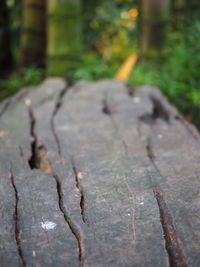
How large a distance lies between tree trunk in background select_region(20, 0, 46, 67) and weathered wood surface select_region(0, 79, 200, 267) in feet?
10.6

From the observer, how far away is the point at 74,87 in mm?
3949

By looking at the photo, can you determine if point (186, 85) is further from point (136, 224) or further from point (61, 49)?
point (136, 224)

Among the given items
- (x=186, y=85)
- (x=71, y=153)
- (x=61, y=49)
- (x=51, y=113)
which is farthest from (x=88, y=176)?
(x=61, y=49)

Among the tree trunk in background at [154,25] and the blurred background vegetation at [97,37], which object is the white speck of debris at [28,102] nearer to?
the blurred background vegetation at [97,37]

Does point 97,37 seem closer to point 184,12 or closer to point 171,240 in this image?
point 184,12

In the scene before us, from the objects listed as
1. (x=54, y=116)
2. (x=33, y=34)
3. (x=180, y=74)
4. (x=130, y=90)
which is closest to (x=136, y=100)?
(x=130, y=90)

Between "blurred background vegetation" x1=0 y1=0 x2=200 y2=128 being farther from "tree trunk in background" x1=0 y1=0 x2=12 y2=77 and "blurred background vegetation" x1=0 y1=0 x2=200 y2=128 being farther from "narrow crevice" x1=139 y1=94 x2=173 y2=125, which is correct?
"narrow crevice" x1=139 y1=94 x2=173 y2=125

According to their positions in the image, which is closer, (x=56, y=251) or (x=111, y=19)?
(x=56, y=251)

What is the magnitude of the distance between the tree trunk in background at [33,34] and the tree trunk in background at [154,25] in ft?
4.43

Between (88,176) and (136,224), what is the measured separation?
1.49 feet

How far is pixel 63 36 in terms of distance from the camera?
5.25 metres

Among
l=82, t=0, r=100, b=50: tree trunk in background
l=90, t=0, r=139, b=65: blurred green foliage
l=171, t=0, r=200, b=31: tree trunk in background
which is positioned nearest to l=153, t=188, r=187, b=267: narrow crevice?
l=90, t=0, r=139, b=65: blurred green foliage

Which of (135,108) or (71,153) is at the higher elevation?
(71,153)

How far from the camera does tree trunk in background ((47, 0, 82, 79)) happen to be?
515 centimetres
